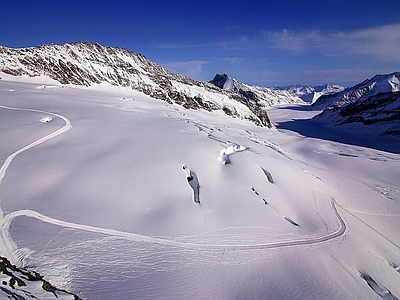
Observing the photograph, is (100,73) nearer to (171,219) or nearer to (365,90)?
(171,219)

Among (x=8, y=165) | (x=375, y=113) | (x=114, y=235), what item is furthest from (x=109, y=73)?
(x=375, y=113)

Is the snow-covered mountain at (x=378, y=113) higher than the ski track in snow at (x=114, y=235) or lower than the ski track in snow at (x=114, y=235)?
higher

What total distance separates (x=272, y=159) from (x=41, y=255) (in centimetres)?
1812

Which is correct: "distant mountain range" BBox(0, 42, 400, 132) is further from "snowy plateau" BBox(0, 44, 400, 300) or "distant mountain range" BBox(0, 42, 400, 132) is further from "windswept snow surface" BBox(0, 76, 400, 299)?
"windswept snow surface" BBox(0, 76, 400, 299)

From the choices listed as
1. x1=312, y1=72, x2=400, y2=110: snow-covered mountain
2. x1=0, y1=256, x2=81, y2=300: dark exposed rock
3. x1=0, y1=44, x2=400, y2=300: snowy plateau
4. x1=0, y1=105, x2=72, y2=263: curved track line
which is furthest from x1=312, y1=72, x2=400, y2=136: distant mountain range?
x1=0, y1=256, x2=81, y2=300: dark exposed rock

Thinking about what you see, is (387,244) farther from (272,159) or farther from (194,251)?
(194,251)

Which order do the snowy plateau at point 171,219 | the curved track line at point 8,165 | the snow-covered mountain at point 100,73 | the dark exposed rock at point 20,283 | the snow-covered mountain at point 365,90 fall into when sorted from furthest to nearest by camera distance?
the snow-covered mountain at point 365,90, the snow-covered mountain at point 100,73, the snowy plateau at point 171,219, the curved track line at point 8,165, the dark exposed rock at point 20,283

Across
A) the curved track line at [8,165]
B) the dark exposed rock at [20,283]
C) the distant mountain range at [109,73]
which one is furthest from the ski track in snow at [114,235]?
the distant mountain range at [109,73]

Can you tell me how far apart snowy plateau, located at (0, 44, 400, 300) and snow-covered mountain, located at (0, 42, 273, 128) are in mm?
24967

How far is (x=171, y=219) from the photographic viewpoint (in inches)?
516

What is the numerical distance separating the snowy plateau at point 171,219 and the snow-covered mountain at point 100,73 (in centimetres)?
2497

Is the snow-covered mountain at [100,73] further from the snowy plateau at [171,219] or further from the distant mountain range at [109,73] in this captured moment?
the snowy plateau at [171,219]

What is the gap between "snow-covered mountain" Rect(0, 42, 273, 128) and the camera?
147ft

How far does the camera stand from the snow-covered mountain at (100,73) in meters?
44.9
